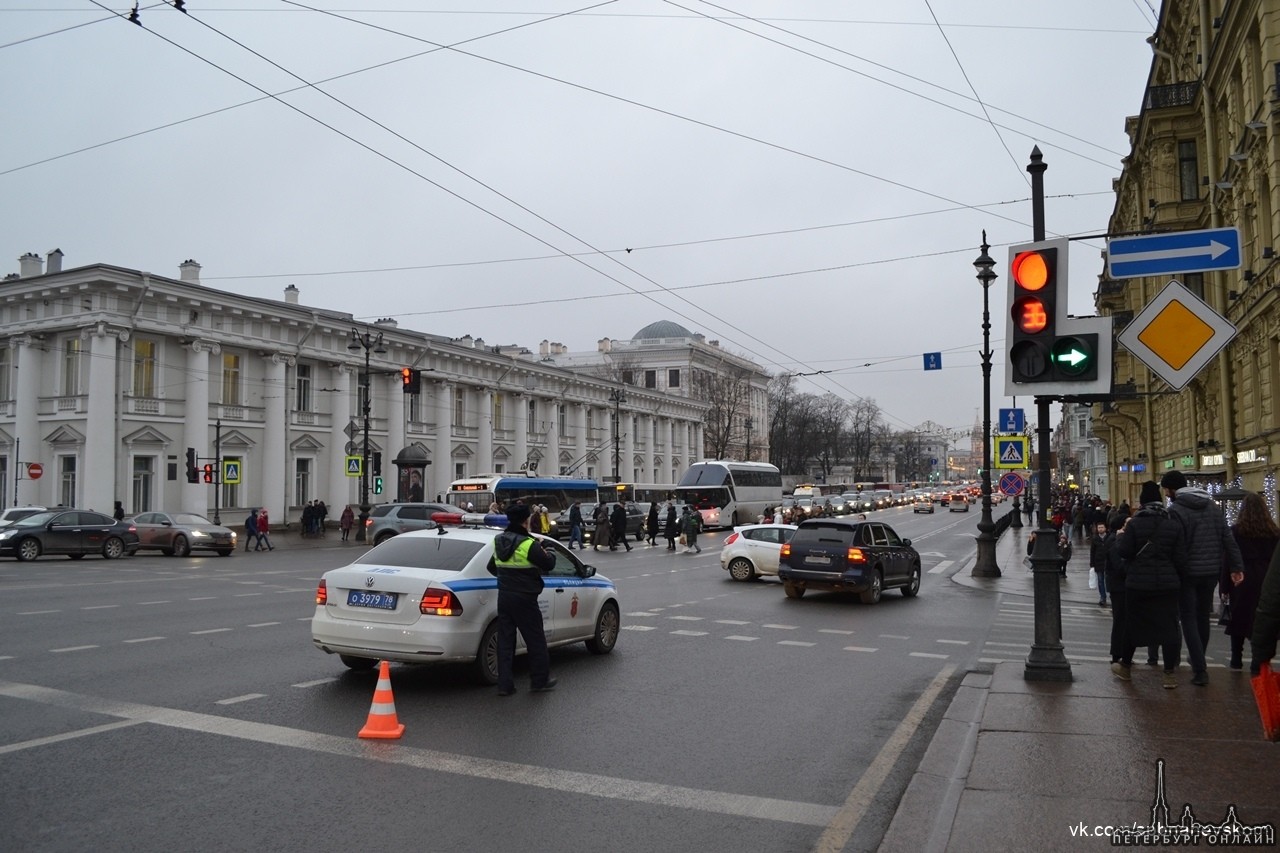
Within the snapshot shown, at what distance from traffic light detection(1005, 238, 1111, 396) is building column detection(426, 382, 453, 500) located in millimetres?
55049

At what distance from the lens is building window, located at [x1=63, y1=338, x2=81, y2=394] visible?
1704 inches

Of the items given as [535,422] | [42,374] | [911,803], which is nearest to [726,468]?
[535,422]

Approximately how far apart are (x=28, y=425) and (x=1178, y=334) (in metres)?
48.1

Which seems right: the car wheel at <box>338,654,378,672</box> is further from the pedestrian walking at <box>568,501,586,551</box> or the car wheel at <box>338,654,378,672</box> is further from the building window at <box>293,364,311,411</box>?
the building window at <box>293,364,311,411</box>

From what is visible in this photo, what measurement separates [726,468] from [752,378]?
77311 millimetres

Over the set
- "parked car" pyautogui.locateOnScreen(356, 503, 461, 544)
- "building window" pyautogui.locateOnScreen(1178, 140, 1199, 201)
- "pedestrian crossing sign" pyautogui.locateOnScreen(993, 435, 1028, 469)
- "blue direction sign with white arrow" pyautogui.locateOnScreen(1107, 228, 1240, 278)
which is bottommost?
"parked car" pyautogui.locateOnScreen(356, 503, 461, 544)

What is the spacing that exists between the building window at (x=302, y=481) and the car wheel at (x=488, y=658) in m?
45.1

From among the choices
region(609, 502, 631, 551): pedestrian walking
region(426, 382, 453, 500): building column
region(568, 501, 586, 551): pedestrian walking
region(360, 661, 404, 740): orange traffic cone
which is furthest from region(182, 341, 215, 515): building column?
region(360, 661, 404, 740): orange traffic cone

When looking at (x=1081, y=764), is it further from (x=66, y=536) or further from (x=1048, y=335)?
(x=66, y=536)

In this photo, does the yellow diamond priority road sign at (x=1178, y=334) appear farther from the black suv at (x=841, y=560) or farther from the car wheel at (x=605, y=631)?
the black suv at (x=841, y=560)

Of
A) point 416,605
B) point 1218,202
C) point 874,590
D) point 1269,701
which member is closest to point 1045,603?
point 1269,701

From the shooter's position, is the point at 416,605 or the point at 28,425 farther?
the point at 28,425

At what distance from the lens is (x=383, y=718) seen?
752 centimetres

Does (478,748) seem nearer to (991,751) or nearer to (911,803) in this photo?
(911,803)
